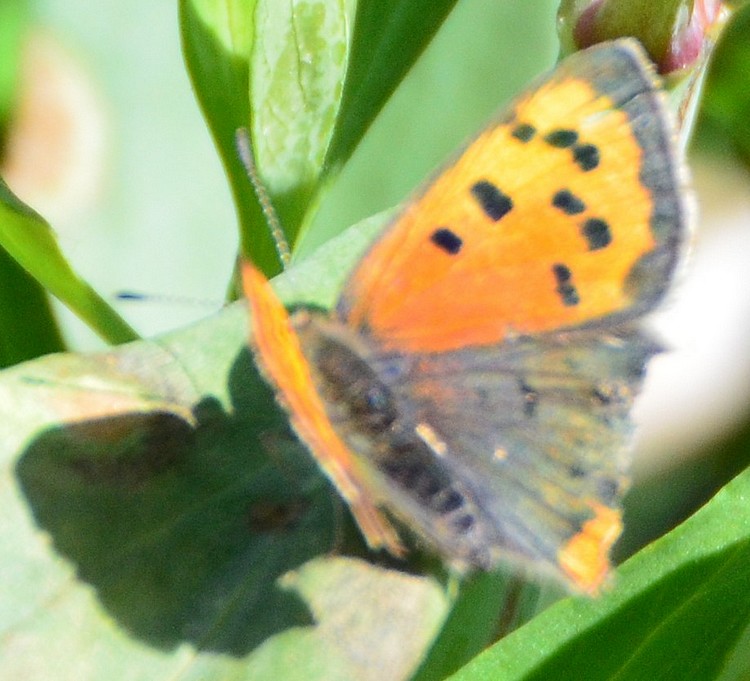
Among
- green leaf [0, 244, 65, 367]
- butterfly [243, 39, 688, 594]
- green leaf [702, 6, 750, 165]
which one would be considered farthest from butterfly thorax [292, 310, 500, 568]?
green leaf [702, 6, 750, 165]

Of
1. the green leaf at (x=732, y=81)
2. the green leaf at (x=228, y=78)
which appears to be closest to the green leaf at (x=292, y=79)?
the green leaf at (x=228, y=78)

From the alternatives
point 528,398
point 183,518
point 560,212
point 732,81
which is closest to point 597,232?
point 560,212

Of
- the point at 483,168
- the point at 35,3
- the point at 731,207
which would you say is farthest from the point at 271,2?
the point at 731,207

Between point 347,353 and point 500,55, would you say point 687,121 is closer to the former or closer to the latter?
point 500,55

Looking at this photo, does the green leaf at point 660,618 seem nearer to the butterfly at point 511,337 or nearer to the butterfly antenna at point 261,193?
the butterfly at point 511,337

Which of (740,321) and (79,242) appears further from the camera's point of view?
(740,321)

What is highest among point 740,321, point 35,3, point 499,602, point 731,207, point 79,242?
point 35,3

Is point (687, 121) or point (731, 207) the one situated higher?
point (687, 121)
